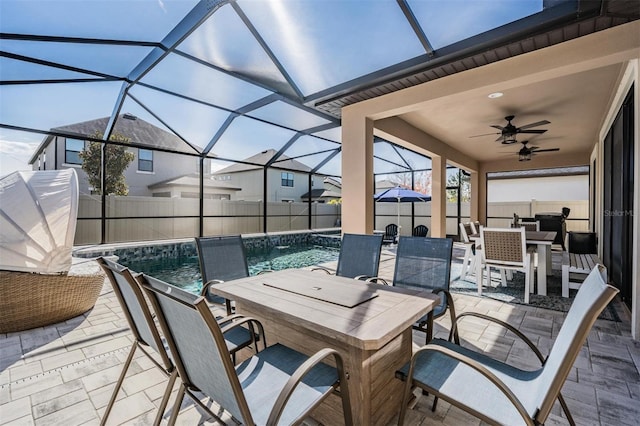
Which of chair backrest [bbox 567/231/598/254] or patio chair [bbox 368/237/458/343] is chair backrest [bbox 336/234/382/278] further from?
chair backrest [bbox 567/231/598/254]

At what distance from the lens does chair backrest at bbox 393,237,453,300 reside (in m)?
2.65

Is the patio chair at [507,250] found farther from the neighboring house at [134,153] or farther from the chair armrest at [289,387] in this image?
the neighboring house at [134,153]

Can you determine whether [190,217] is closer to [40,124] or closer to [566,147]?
[40,124]

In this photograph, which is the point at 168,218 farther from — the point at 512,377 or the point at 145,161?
the point at 512,377

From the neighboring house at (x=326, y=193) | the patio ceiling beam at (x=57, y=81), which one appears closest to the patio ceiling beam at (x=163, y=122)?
the patio ceiling beam at (x=57, y=81)

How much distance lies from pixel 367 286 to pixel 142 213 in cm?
825

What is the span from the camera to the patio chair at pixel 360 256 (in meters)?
3.13

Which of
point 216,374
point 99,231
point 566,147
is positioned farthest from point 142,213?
point 566,147

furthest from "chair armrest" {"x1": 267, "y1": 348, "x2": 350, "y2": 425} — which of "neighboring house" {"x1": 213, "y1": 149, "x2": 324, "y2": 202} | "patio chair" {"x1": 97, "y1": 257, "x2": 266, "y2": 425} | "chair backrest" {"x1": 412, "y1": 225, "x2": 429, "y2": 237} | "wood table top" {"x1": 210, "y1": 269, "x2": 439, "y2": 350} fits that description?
"neighboring house" {"x1": 213, "y1": 149, "x2": 324, "y2": 202}

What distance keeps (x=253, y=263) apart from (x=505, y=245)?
5.78 metres

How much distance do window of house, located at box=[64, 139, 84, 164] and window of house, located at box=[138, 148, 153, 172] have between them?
212 centimetres

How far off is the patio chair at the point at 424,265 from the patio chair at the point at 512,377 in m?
0.86

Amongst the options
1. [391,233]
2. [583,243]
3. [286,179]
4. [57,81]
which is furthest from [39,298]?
[286,179]

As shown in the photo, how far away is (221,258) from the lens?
10.2 feet
